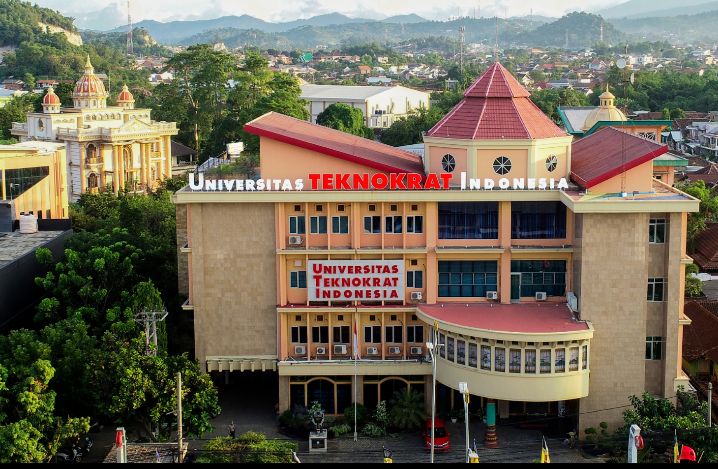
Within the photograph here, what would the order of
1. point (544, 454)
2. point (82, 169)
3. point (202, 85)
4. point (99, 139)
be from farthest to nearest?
point (202, 85) → point (99, 139) → point (82, 169) → point (544, 454)

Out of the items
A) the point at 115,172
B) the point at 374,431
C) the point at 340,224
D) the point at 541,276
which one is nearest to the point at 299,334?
the point at 340,224

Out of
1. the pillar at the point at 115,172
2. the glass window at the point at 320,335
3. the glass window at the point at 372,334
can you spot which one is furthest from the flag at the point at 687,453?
the pillar at the point at 115,172

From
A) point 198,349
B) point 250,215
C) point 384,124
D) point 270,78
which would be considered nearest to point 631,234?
point 250,215

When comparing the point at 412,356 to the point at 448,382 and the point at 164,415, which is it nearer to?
the point at 448,382

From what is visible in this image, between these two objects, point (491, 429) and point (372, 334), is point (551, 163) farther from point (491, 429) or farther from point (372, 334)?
point (491, 429)

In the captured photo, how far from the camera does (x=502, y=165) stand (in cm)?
4078

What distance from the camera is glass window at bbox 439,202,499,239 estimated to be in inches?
1602

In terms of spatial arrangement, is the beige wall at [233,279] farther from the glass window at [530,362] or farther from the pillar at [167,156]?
the pillar at [167,156]

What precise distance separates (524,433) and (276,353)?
1106cm

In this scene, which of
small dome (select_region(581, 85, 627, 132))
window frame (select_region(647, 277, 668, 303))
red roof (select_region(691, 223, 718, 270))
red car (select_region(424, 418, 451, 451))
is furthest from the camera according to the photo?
small dome (select_region(581, 85, 627, 132))

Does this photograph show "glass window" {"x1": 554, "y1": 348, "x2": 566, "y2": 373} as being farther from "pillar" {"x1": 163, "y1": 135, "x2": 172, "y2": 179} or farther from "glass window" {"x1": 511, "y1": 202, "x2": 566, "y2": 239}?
"pillar" {"x1": 163, "y1": 135, "x2": 172, "y2": 179}

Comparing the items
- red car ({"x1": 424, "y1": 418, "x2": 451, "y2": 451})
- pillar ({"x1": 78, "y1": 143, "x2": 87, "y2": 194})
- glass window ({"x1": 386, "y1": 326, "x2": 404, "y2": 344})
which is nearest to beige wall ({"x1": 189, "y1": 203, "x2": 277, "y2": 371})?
glass window ({"x1": 386, "y1": 326, "x2": 404, "y2": 344})

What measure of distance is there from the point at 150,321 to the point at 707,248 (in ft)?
137

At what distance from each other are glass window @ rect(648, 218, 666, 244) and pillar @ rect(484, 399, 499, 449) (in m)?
9.32
